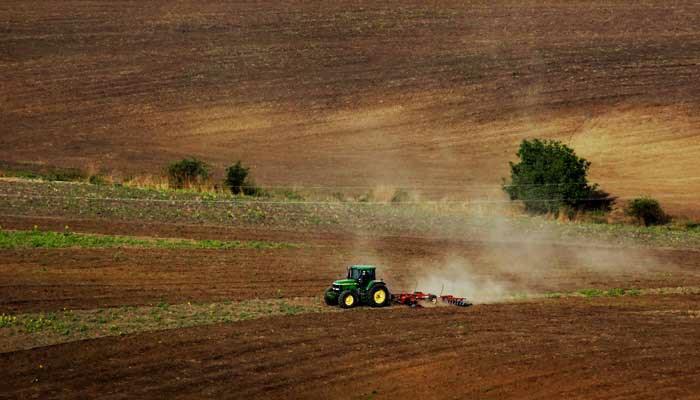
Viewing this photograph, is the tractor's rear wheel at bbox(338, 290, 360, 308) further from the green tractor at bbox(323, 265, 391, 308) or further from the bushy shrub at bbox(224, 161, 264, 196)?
the bushy shrub at bbox(224, 161, 264, 196)

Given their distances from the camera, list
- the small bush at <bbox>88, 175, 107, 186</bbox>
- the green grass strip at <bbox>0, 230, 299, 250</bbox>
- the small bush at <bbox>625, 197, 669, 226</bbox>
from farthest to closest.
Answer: the small bush at <bbox>88, 175, 107, 186</bbox> → the small bush at <bbox>625, 197, 669, 226</bbox> → the green grass strip at <bbox>0, 230, 299, 250</bbox>

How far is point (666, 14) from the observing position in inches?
3327

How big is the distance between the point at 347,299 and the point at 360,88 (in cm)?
4332

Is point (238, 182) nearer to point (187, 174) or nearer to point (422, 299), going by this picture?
point (187, 174)

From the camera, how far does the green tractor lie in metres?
30.5

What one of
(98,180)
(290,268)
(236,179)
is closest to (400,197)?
(236,179)

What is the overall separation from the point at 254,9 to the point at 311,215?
41.8 meters

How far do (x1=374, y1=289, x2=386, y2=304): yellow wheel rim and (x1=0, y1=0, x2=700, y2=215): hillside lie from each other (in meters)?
24.8

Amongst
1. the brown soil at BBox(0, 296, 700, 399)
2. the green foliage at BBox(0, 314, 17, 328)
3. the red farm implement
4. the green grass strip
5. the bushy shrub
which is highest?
the bushy shrub

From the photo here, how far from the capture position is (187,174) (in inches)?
2080

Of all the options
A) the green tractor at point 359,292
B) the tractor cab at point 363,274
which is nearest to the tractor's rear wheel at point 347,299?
the green tractor at point 359,292

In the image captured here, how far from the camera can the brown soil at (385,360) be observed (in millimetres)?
23031

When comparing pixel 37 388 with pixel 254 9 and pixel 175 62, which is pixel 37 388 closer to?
pixel 175 62

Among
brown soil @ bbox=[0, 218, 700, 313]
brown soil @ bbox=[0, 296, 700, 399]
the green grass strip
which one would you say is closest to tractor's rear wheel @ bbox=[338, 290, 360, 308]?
brown soil @ bbox=[0, 296, 700, 399]
